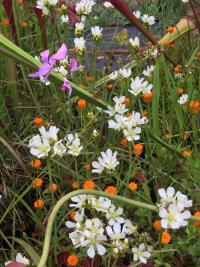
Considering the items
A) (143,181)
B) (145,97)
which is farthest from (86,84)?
(143,181)

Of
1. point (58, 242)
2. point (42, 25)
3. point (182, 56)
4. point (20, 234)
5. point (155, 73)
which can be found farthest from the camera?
point (182, 56)

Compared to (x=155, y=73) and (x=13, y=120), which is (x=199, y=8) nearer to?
(x=155, y=73)

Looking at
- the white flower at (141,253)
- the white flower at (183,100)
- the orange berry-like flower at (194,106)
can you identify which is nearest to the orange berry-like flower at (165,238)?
the white flower at (141,253)

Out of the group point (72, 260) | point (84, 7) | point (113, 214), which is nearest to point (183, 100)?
point (84, 7)

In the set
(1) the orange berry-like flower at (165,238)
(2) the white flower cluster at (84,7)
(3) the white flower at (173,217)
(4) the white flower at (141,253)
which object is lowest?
(4) the white flower at (141,253)

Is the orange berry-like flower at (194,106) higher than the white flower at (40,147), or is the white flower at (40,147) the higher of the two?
the white flower at (40,147)

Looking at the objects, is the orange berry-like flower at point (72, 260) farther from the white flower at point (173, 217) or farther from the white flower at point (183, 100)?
the white flower at point (183, 100)

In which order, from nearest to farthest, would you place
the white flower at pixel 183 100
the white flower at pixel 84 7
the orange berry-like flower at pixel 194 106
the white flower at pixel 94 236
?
1. the white flower at pixel 94 236
2. the orange berry-like flower at pixel 194 106
3. the white flower at pixel 183 100
4. the white flower at pixel 84 7
